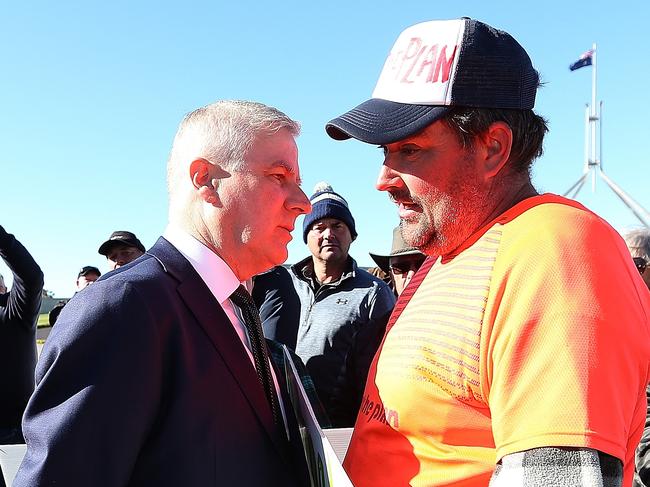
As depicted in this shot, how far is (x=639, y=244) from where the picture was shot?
3.88m

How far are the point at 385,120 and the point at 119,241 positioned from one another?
4336 millimetres

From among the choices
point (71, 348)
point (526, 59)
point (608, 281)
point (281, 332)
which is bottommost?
point (281, 332)

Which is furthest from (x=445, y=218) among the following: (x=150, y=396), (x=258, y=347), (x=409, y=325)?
(x=150, y=396)

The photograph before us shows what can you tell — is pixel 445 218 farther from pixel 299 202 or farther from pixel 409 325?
pixel 299 202

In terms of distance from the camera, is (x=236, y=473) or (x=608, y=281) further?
(x=236, y=473)

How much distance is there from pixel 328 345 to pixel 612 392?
2.87m

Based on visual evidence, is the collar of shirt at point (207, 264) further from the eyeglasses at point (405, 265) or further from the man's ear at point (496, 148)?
the eyeglasses at point (405, 265)

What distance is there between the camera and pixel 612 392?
1.11 metres

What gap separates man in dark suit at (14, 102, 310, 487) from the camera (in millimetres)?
1346

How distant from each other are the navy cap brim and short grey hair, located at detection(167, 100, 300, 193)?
0.21 m

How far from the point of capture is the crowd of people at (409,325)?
1146 mm

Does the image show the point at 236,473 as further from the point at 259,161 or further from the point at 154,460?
the point at 259,161

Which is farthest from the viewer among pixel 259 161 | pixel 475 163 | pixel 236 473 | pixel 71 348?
pixel 259 161

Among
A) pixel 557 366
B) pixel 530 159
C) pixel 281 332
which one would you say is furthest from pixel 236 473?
pixel 281 332
